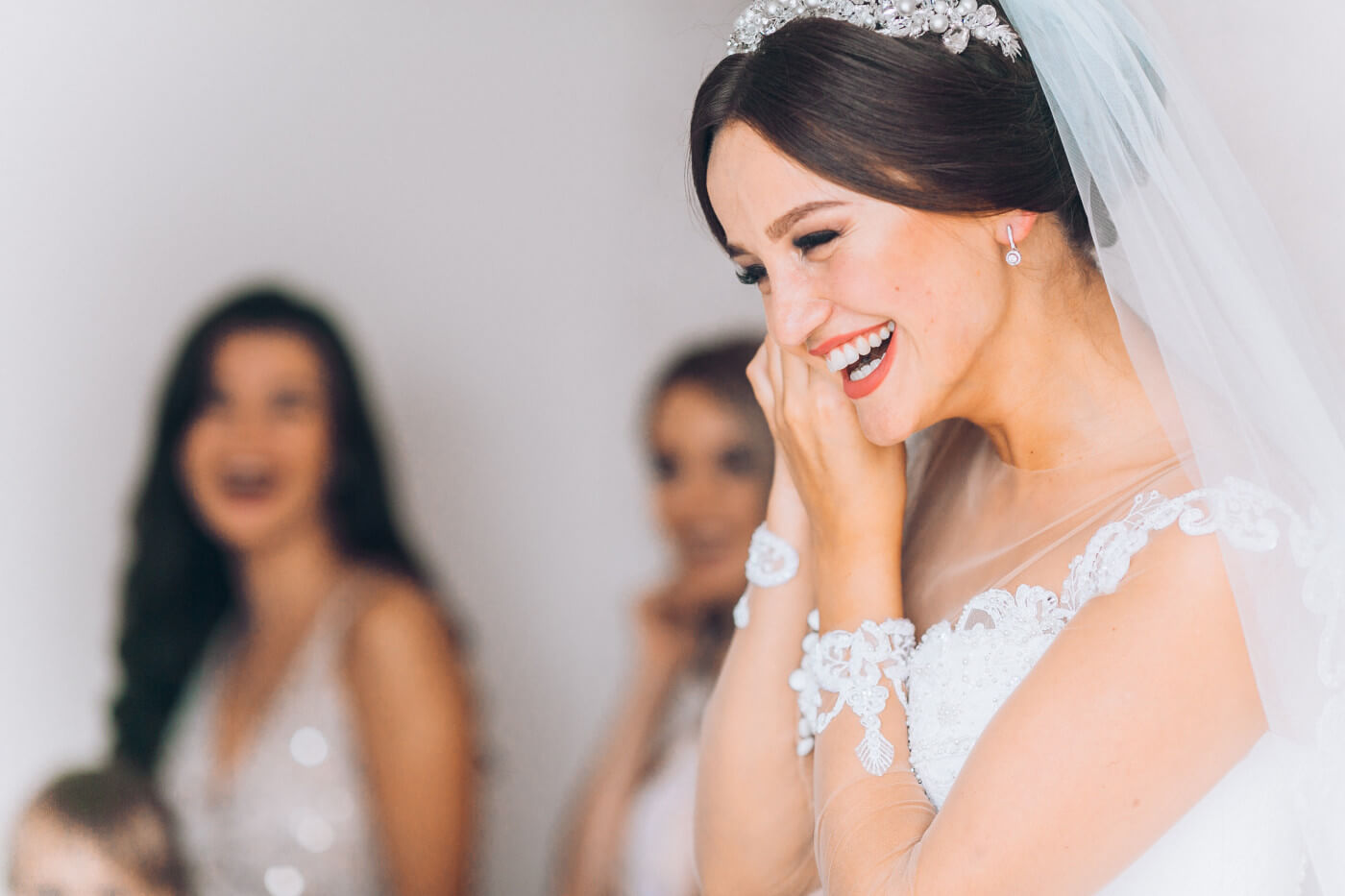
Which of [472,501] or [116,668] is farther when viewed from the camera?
[472,501]

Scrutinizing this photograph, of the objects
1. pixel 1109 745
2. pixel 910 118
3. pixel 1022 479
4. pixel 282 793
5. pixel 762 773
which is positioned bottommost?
pixel 282 793

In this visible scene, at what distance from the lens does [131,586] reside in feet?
7.00

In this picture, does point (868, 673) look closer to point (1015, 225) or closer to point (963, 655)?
point (963, 655)

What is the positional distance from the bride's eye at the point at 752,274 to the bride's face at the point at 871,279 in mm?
37

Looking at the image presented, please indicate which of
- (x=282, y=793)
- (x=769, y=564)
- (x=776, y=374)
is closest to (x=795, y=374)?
(x=776, y=374)

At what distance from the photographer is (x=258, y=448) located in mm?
2189

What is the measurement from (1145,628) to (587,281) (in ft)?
5.54

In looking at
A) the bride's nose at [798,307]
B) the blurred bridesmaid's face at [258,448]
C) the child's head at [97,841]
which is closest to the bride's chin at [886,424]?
the bride's nose at [798,307]

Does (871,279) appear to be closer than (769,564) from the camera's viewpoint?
Yes

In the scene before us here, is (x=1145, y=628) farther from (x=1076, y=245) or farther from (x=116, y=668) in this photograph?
(x=116, y=668)

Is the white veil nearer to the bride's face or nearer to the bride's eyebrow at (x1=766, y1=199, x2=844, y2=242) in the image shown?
the bride's face

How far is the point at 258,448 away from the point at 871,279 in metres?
1.40

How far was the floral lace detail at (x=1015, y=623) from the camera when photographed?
1022mm

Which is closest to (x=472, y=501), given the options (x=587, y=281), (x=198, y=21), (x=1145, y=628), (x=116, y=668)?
(x=587, y=281)
